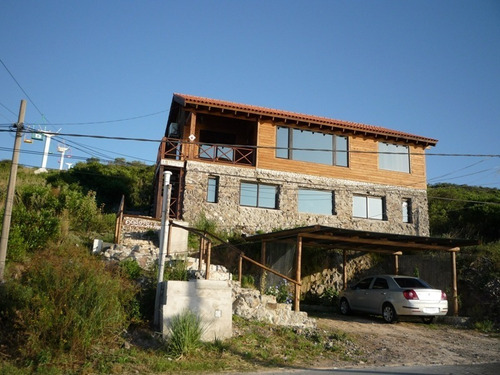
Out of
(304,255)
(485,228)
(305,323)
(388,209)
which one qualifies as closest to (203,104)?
(304,255)

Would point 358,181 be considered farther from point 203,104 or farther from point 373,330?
point 373,330

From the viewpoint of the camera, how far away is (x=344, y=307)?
1662cm

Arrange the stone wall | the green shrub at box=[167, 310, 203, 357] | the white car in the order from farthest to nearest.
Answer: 1. the white car
2. the stone wall
3. the green shrub at box=[167, 310, 203, 357]

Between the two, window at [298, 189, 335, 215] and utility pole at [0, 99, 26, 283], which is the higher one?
window at [298, 189, 335, 215]

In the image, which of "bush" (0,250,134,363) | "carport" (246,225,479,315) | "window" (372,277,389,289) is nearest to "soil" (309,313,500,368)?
"window" (372,277,389,289)

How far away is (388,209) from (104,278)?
17.2 m

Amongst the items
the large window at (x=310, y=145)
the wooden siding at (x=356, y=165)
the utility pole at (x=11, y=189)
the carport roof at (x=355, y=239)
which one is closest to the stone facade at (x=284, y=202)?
the wooden siding at (x=356, y=165)

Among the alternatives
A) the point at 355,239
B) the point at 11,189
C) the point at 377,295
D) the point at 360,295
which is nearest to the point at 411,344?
the point at 377,295

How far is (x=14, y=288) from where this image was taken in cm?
859

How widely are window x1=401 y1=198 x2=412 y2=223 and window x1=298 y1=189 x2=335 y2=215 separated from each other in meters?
3.95

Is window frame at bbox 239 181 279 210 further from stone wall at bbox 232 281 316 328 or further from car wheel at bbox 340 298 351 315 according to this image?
stone wall at bbox 232 281 316 328

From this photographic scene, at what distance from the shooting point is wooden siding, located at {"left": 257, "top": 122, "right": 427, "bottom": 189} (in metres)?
21.8

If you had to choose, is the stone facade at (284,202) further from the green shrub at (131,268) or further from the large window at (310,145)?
the green shrub at (131,268)

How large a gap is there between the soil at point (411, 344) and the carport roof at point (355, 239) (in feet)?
8.36
